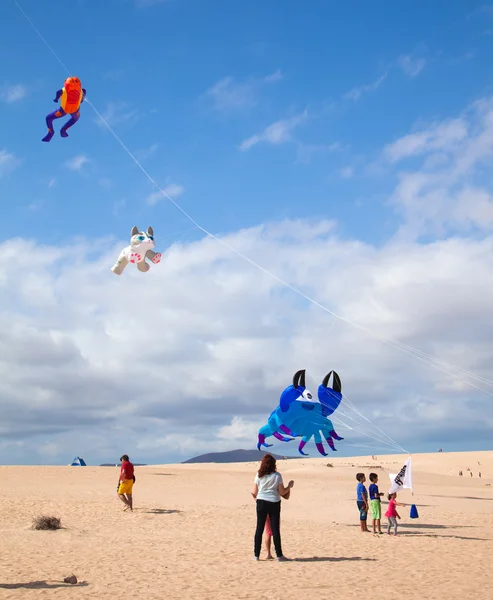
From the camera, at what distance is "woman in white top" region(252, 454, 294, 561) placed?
10.1m

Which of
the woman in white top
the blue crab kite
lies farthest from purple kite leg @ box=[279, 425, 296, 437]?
the woman in white top

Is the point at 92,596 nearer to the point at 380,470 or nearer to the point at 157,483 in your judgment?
the point at 157,483

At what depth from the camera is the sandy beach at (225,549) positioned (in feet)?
27.8

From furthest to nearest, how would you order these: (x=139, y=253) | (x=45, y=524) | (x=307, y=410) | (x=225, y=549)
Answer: (x=307, y=410) → (x=139, y=253) → (x=45, y=524) → (x=225, y=549)

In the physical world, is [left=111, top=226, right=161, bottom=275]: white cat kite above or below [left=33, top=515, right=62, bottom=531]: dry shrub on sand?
above

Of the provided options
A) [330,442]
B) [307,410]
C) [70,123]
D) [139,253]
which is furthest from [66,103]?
[330,442]

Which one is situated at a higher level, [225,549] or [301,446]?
[301,446]

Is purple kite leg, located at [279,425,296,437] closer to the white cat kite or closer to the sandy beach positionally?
the sandy beach

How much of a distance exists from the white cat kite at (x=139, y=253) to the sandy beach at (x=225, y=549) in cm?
686

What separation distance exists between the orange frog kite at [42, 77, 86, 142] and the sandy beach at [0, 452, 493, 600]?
32.2ft

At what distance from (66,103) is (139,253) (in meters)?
4.33

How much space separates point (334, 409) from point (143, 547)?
10.5 metres

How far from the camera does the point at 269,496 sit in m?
10.1

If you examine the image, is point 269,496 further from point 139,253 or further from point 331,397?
point 331,397
